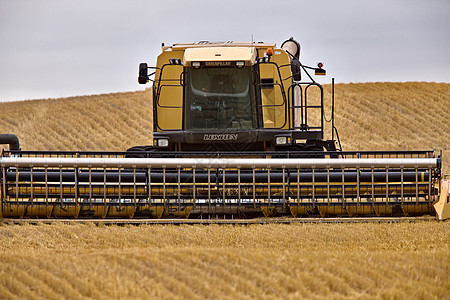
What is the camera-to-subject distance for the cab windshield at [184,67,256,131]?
9.09 m

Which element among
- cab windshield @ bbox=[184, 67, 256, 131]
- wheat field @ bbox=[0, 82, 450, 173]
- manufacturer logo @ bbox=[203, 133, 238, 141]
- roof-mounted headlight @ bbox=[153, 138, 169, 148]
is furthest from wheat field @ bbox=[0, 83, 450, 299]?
wheat field @ bbox=[0, 82, 450, 173]

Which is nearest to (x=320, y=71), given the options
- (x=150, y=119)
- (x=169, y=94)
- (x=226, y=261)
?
(x=169, y=94)

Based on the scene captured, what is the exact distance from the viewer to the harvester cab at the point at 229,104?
353 inches

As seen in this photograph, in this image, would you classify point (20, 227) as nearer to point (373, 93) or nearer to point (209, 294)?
point (209, 294)

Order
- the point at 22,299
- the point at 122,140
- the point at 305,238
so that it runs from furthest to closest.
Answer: the point at 122,140 → the point at 305,238 → the point at 22,299

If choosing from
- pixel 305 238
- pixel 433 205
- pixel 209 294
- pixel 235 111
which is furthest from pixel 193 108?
pixel 209 294

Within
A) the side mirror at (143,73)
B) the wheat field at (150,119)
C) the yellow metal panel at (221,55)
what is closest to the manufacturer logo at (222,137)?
the yellow metal panel at (221,55)

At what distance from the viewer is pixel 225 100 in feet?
30.0

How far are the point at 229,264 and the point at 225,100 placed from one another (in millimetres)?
3864

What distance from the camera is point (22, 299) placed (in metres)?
4.93

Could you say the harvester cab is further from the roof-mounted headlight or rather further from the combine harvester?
the combine harvester

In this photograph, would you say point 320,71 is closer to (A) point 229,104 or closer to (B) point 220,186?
(A) point 229,104

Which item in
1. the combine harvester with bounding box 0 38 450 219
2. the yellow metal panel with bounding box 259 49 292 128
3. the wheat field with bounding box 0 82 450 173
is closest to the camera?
the combine harvester with bounding box 0 38 450 219

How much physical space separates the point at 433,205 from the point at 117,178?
4.11m
